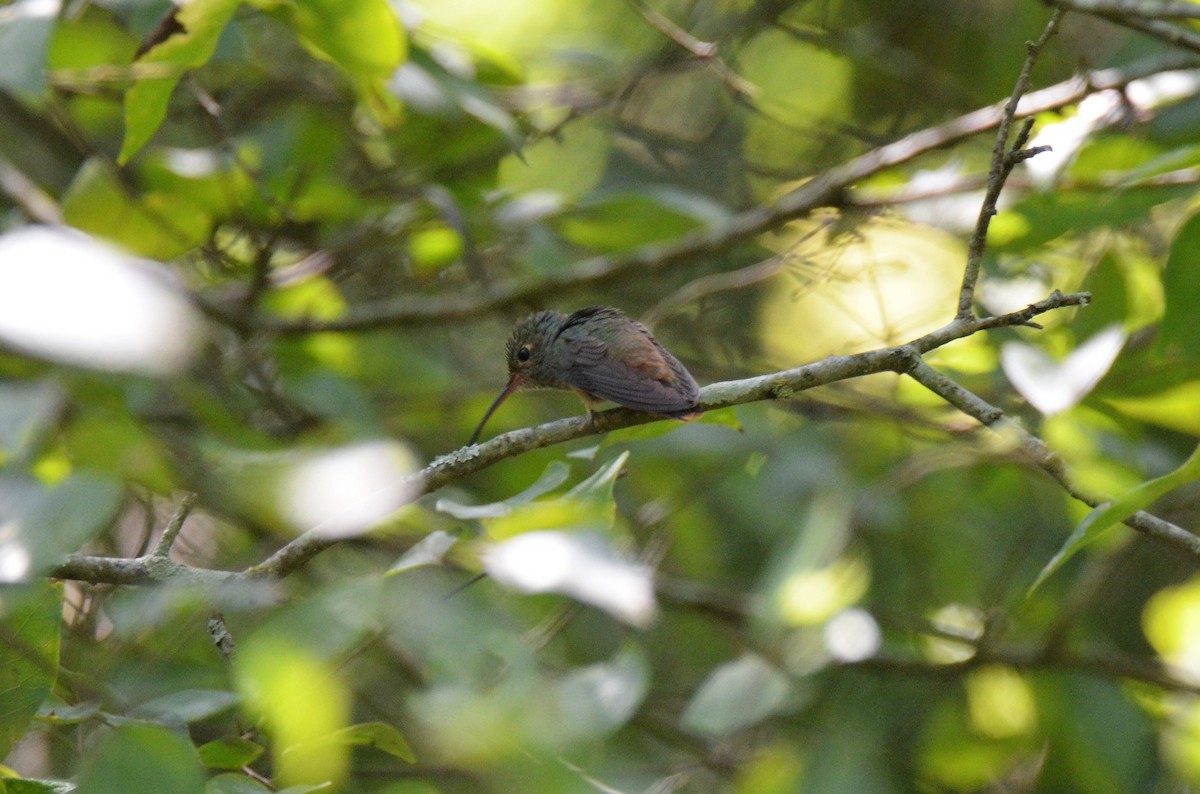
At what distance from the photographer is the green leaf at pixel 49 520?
7.55ft

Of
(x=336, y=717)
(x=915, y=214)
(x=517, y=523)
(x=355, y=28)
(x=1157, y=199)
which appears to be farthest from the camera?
(x=915, y=214)

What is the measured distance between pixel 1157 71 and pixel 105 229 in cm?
337

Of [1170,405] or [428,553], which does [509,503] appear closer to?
[428,553]

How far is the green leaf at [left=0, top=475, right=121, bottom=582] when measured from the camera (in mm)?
2301

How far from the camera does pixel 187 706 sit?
2238 millimetres

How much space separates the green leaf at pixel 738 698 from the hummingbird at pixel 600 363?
0.90m

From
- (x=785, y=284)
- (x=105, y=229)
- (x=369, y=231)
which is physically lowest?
(x=785, y=284)

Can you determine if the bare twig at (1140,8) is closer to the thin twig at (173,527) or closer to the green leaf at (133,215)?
the thin twig at (173,527)

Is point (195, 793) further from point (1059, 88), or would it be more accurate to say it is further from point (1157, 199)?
point (1059, 88)

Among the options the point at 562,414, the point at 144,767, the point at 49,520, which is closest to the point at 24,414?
the point at 49,520

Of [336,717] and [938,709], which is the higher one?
[336,717]

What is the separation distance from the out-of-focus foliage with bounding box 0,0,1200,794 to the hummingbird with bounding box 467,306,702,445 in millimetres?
157

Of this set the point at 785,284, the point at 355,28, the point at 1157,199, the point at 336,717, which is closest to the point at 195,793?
the point at 336,717

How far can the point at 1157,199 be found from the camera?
3102mm
